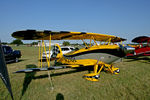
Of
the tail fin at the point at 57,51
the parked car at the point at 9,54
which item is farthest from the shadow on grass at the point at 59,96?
the parked car at the point at 9,54

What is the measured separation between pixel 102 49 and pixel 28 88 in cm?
423

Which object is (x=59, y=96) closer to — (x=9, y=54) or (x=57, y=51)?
Result: (x=57, y=51)

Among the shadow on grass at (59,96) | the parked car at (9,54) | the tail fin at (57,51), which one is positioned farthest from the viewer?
the parked car at (9,54)

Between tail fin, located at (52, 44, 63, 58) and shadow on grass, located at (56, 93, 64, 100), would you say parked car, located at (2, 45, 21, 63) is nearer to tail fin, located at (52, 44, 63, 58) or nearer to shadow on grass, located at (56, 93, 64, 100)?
tail fin, located at (52, 44, 63, 58)

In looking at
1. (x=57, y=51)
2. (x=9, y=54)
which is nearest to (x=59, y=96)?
(x=57, y=51)

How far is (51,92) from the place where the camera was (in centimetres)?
386

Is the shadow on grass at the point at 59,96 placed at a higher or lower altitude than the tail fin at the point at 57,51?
lower

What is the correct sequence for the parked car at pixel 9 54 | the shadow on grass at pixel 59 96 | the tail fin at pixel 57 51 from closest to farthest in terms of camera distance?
1. the shadow on grass at pixel 59 96
2. the tail fin at pixel 57 51
3. the parked car at pixel 9 54

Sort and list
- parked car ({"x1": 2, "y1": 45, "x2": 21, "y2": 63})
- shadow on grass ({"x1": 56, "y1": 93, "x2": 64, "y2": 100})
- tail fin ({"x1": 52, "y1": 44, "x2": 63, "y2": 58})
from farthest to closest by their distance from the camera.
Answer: parked car ({"x1": 2, "y1": 45, "x2": 21, "y2": 63}) → tail fin ({"x1": 52, "y1": 44, "x2": 63, "y2": 58}) → shadow on grass ({"x1": 56, "y1": 93, "x2": 64, "y2": 100})

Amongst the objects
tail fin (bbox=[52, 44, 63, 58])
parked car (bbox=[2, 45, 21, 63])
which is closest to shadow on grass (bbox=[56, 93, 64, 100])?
tail fin (bbox=[52, 44, 63, 58])

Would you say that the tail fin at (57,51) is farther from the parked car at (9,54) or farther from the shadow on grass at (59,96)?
the parked car at (9,54)

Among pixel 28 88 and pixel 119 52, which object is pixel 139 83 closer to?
pixel 119 52

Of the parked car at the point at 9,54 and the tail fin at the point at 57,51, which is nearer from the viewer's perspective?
the tail fin at the point at 57,51

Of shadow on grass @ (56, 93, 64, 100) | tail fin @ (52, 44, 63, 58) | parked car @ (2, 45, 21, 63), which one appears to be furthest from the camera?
parked car @ (2, 45, 21, 63)
